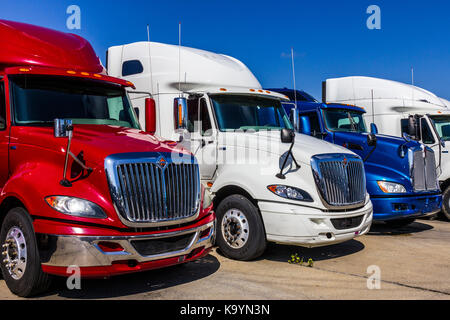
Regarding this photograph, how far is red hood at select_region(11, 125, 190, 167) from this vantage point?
4805mm

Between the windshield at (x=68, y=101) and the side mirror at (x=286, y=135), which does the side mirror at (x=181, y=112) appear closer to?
the windshield at (x=68, y=101)

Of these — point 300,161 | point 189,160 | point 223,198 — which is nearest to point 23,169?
point 189,160

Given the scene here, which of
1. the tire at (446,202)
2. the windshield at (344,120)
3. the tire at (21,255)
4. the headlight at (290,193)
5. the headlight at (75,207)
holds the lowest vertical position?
the tire at (446,202)

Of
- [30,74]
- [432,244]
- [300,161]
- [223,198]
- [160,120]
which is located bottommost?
[432,244]

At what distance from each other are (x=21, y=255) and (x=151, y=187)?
145 cm

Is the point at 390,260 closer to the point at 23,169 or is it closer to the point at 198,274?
the point at 198,274

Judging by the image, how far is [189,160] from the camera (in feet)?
17.7

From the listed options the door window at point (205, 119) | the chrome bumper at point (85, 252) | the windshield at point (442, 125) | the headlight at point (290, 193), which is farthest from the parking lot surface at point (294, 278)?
the windshield at point (442, 125)

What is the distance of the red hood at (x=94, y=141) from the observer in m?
4.80

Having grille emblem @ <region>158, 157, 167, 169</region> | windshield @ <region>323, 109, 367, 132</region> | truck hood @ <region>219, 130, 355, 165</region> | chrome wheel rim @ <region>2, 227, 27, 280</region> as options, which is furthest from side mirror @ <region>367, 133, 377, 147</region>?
chrome wheel rim @ <region>2, 227, 27, 280</region>

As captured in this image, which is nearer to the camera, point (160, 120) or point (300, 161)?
point (300, 161)

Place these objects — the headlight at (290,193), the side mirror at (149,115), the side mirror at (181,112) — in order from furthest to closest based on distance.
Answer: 1. the side mirror at (181,112)
2. the side mirror at (149,115)
3. the headlight at (290,193)

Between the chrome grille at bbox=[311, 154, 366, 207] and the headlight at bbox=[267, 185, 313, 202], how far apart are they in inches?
8.7

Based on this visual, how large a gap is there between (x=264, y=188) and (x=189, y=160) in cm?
140
